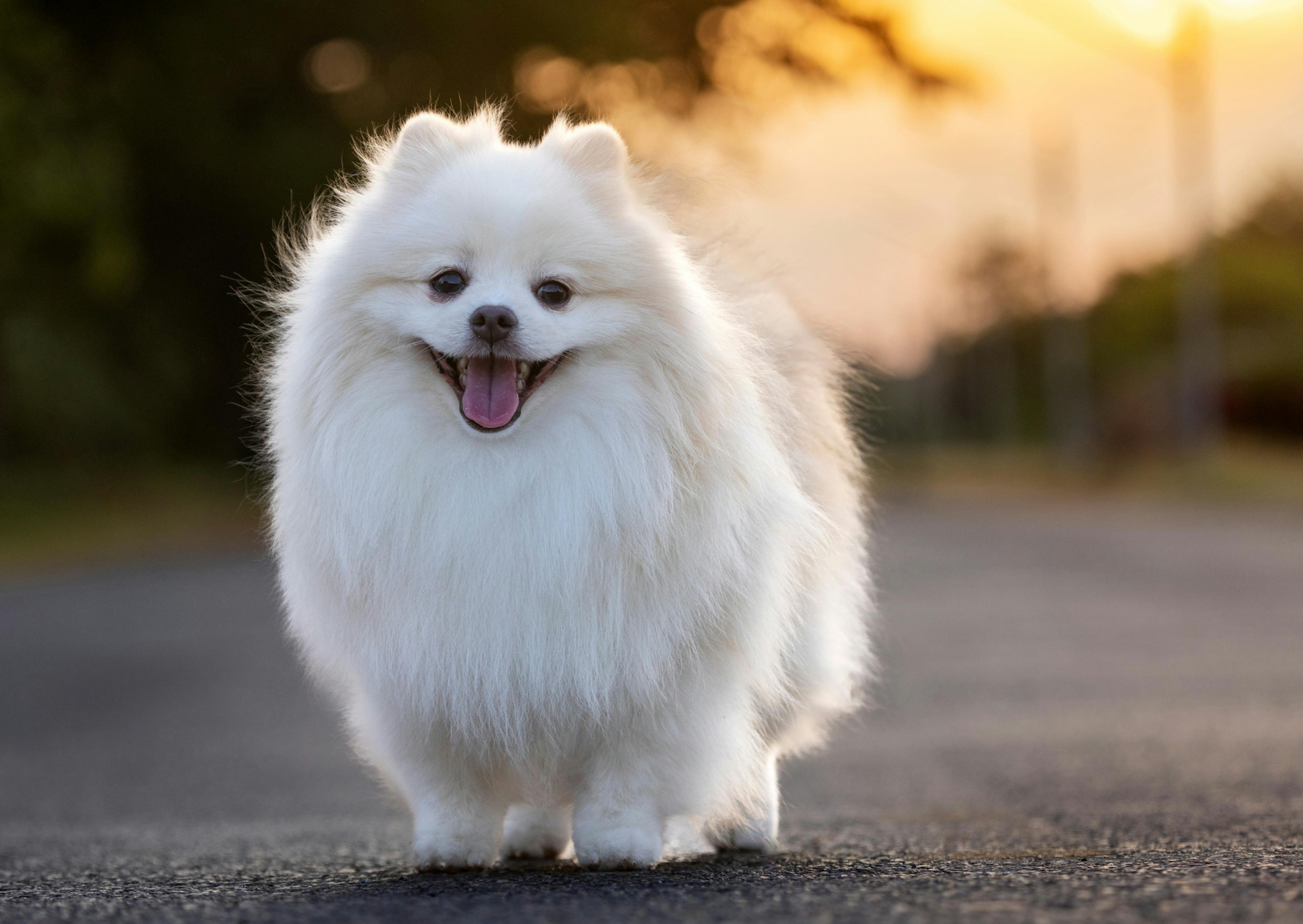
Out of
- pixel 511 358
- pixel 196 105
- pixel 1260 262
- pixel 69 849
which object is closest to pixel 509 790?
pixel 511 358

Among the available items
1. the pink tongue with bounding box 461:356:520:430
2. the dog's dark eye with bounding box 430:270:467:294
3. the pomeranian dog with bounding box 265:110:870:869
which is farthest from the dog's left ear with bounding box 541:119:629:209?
the pink tongue with bounding box 461:356:520:430

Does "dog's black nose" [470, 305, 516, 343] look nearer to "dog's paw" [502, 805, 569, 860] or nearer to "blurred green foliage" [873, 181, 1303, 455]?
"dog's paw" [502, 805, 569, 860]

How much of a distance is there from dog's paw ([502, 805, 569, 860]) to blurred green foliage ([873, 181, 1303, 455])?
134 feet

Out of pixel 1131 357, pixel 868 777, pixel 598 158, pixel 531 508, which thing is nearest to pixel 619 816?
pixel 531 508

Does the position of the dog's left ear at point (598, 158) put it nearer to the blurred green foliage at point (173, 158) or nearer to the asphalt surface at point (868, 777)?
the asphalt surface at point (868, 777)

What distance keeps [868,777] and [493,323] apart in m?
4.49

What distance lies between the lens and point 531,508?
13.1 feet

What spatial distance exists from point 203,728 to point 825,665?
6010mm

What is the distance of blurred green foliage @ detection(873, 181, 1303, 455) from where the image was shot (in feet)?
156

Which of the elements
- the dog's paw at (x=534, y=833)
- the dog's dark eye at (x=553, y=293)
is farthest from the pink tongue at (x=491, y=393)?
the dog's paw at (x=534, y=833)

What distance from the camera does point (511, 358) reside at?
399 cm

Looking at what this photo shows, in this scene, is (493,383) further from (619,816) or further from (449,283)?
(619,816)

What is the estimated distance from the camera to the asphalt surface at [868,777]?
11.2ft

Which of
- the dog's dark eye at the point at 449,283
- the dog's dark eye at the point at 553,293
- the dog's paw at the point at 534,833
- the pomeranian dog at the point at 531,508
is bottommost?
the dog's paw at the point at 534,833
